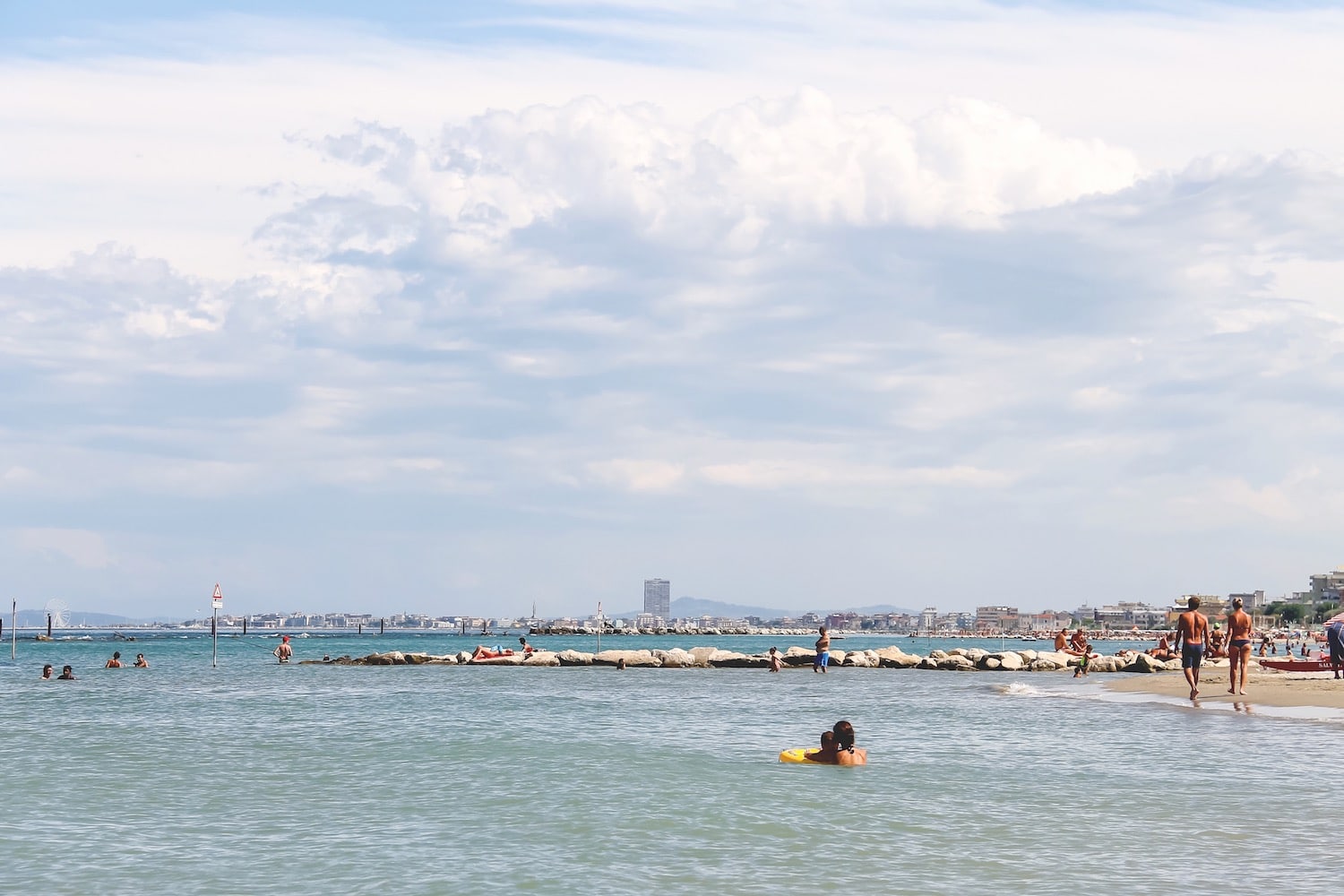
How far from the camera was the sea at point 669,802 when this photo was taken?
1312 cm

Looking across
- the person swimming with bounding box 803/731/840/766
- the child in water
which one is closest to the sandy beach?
the child in water

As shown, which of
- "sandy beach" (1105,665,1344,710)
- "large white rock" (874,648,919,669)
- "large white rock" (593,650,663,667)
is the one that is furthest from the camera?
"large white rock" (593,650,663,667)

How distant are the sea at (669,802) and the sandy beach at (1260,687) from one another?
2.25 metres

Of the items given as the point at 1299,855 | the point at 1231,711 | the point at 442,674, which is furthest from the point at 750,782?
the point at 442,674

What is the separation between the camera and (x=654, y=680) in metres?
53.3

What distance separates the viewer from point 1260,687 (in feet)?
121

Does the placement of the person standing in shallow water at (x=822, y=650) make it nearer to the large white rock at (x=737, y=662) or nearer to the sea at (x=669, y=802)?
the large white rock at (x=737, y=662)

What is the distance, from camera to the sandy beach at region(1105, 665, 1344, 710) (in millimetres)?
32062

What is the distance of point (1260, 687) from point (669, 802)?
25923 mm

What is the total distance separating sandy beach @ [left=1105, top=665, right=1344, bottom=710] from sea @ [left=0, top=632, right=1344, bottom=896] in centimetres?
225

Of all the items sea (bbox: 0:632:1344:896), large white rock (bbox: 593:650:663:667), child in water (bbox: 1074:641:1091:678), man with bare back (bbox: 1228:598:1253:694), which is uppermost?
man with bare back (bbox: 1228:598:1253:694)

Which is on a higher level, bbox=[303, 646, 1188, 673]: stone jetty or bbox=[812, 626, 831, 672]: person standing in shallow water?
bbox=[812, 626, 831, 672]: person standing in shallow water

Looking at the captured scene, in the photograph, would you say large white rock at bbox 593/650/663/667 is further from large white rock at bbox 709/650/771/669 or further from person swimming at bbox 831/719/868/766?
person swimming at bbox 831/719/868/766

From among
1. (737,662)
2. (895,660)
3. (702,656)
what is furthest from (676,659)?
(895,660)
